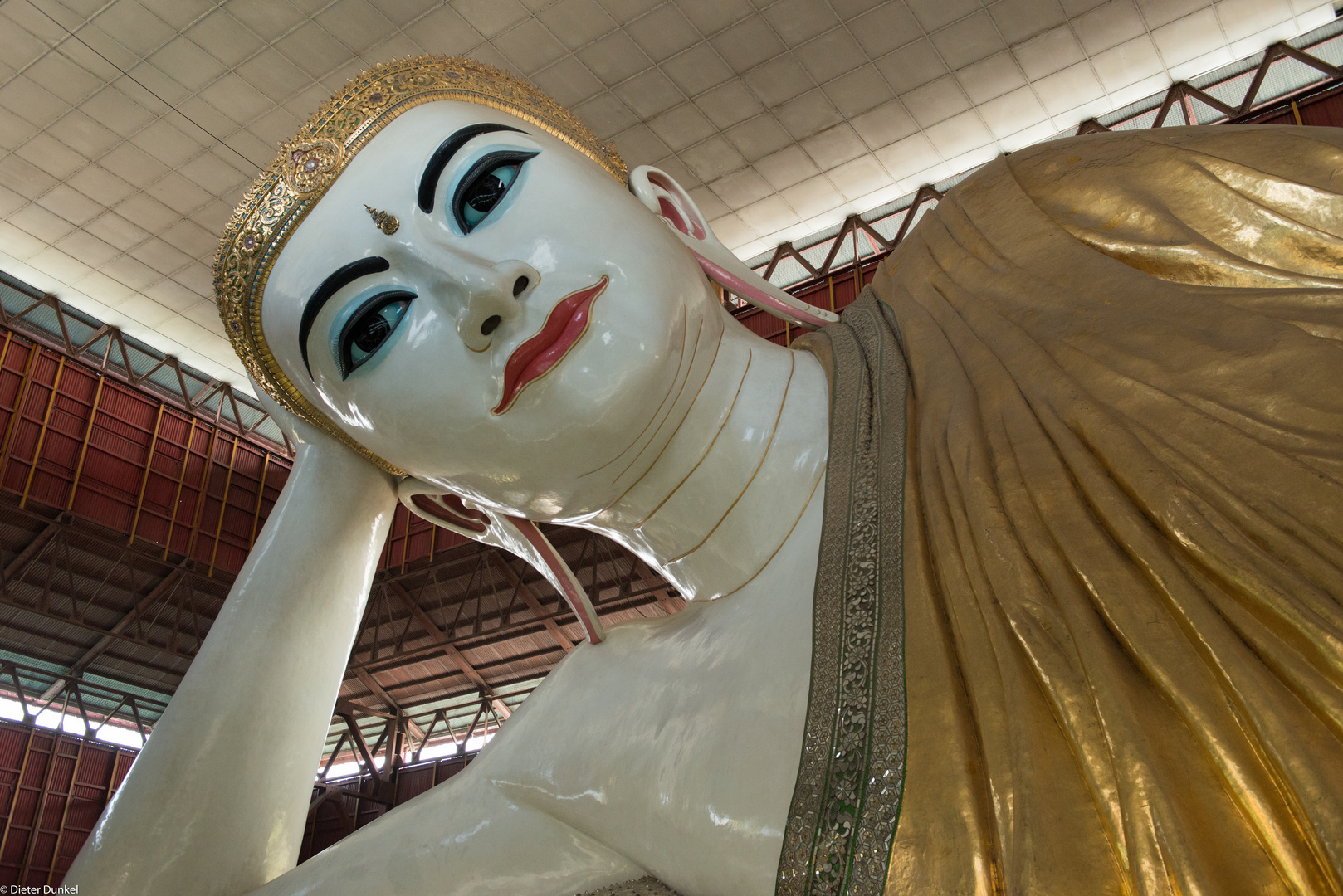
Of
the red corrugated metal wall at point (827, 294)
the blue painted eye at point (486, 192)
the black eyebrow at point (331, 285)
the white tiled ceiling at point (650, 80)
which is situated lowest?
the black eyebrow at point (331, 285)

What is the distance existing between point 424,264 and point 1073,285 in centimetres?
135

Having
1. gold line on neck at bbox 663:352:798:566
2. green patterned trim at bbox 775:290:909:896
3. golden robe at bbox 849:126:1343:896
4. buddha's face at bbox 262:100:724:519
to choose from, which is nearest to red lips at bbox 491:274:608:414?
buddha's face at bbox 262:100:724:519

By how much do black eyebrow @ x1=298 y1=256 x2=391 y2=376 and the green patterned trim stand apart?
1.07 metres

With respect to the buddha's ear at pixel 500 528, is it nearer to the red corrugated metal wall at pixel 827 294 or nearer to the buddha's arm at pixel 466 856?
the buddha's arm at pixel 466 856

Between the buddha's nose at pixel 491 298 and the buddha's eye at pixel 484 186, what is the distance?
0.21 metres

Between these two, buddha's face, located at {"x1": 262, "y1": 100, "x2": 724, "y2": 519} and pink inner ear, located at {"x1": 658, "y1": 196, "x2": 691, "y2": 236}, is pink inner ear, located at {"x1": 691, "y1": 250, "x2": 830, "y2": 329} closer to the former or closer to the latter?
pink inner ear, located at {"x1": 658, "y1": 196, "x2": 691, "y2": 236}

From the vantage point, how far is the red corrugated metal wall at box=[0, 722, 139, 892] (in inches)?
586

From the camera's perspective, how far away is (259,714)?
2.43 meters

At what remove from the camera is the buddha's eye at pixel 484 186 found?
228 cm

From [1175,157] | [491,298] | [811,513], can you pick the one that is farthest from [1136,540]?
[491,298]

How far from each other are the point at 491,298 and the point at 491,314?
0.11ft

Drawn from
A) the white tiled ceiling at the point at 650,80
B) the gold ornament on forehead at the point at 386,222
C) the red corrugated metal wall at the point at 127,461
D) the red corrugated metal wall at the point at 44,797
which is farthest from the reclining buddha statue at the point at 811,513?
the red corrugated metal wall at the point at 44,797

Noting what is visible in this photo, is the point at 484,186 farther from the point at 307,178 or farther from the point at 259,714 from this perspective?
the point at 259,714

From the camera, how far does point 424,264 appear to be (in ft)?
7.20
